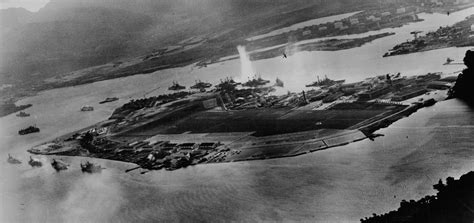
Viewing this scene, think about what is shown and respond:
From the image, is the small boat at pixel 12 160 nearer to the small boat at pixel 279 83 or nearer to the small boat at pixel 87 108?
the small boat at pixel 87 108

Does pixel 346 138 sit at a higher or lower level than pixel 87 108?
lower

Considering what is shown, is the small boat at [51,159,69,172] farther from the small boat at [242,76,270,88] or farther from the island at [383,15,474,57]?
the island at [383,15,474,57]

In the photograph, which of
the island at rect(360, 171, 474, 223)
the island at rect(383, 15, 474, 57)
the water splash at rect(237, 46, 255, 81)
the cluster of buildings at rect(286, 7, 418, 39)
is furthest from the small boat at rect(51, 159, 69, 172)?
the cluster of buildings at rect(286, 7, 418, 39)

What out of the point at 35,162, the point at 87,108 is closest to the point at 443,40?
the point at 35,162

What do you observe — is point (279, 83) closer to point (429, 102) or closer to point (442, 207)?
point (429, 102)

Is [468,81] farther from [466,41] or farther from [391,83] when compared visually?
[466,41]
